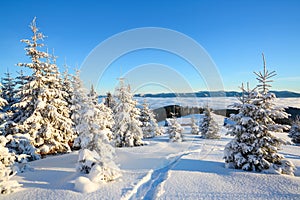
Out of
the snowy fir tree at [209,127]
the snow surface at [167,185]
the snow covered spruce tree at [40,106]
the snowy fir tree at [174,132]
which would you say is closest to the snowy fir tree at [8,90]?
the snow covered spruce tree at [40,106]

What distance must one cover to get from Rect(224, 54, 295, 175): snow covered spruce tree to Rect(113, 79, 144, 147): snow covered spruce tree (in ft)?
41.4

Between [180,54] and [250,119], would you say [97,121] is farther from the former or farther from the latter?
[180,54]

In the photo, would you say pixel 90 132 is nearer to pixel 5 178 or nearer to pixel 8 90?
pixel 5 178

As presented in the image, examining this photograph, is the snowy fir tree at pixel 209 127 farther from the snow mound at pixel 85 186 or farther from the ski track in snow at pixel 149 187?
the snow mound at pixel 85 186

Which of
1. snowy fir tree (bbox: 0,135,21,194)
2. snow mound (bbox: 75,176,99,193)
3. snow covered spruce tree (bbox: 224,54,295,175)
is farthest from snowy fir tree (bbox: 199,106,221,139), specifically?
snowy fir tree (bbox: 0,135,21,194)

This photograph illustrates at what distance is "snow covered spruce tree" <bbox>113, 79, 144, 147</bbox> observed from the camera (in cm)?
2105

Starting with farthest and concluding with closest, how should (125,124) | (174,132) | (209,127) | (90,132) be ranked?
(209,127) → (174,132) → (125,124) → (90,132)

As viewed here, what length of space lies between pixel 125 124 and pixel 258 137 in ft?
48.1

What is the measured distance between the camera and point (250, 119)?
32.9 ft

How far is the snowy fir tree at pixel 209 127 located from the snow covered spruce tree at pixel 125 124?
17.2 metres

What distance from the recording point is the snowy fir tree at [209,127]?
33.0 metres

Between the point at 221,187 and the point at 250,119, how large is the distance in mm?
4487

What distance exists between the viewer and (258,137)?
32.9 feet

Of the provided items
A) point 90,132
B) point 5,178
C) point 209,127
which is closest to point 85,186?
point 5,178
